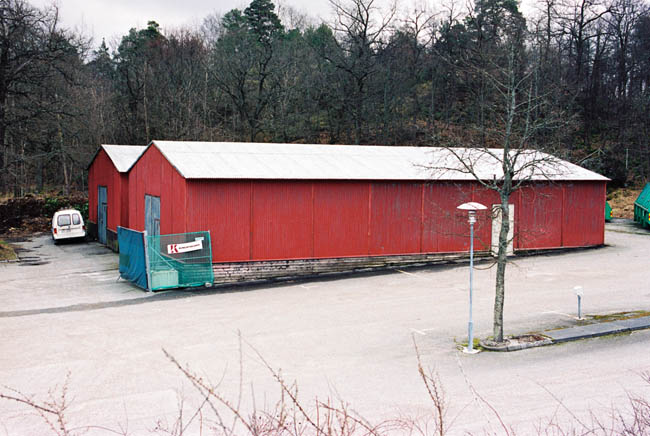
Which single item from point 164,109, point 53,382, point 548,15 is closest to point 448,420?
point 53,382

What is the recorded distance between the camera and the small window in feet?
100

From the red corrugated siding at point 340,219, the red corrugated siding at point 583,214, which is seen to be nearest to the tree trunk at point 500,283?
the red corrugated siding at point 340,219

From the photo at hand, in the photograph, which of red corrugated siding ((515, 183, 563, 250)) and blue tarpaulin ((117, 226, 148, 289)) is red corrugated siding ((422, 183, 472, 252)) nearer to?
red corrugated siding ((515, 183, 563, 250))

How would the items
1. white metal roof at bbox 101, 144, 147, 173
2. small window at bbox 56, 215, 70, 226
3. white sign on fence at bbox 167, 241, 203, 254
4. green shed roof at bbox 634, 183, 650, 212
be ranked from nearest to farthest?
white sign on fence at bbox 167, 241, 203, 254 < white metal roof at bbox 101, 144, 147, 173 < small window at bbox 56, 215, 70, 226 < green shed roof at bbox 634, 183, 650, 212

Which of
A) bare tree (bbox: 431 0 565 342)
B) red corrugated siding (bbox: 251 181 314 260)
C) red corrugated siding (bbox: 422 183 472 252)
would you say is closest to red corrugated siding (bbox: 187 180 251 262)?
red corrugated siding (bbox: 251 181 314 260)

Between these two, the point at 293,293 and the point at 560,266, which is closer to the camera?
the point at 293,293

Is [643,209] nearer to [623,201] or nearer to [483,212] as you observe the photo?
[623,201]

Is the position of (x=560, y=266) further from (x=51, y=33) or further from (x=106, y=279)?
(x=51, y=33)

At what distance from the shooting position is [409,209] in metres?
23.1

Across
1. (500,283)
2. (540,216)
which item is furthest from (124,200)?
(500,283)

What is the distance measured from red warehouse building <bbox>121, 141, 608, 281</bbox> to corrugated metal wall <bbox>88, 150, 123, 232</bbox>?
2.53 meters

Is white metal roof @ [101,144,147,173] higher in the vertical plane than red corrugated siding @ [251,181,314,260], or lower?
higher

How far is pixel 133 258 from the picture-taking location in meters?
19.9

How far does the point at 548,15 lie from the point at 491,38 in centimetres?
620
